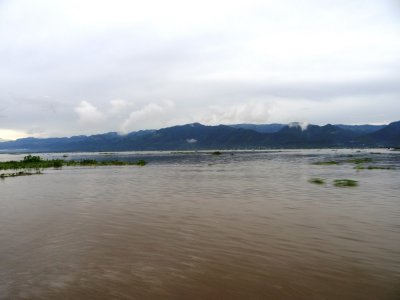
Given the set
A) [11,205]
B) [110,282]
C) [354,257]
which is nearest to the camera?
[110,282]

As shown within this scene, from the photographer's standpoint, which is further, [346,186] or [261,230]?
[346,186]

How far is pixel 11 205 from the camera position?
28328 mm

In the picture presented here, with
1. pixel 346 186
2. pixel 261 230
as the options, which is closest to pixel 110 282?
pixel 261 230

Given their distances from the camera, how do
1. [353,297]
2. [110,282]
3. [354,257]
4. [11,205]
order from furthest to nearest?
[11,205], [354,257], [110,282], [353,297]

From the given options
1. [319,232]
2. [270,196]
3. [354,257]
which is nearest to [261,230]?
[319,232]

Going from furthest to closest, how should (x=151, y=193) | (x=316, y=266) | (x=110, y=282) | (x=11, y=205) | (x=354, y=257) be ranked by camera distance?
(x=151, y=193)
(x=11, y=205)
(x=354, y=257)
(x=316, y=266)
(x=110, y=282)

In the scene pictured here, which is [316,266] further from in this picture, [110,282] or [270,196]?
[270,196]

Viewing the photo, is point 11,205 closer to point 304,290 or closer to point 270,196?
point 270,196

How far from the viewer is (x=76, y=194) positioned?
3434 cm

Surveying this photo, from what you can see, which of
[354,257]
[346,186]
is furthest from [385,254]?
[346,186]

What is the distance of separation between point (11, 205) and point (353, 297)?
27.9 metres

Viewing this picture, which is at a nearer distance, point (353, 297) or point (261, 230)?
point (353, 297)

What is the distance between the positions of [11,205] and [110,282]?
69.3ft

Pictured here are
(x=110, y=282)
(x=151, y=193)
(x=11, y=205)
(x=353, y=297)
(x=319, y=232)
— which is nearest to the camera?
(x=353, y=297)
